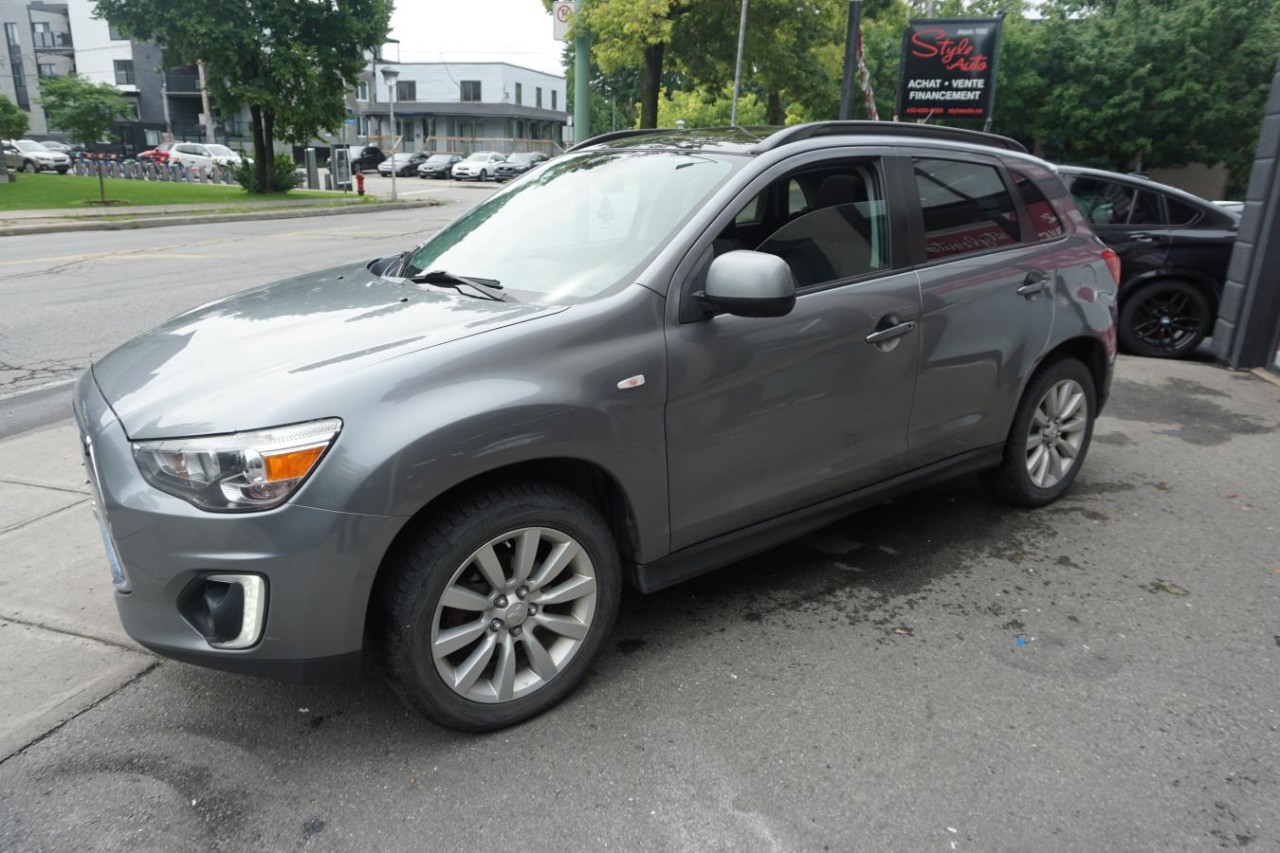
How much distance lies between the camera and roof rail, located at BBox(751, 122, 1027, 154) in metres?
3.45

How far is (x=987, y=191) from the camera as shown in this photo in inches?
163

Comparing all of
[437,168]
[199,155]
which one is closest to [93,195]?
[199,155]

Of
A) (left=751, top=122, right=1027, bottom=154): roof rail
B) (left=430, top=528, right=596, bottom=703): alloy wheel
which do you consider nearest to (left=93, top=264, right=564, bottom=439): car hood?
(left=430, top=528, right=596, bottom=703): alloy wheel

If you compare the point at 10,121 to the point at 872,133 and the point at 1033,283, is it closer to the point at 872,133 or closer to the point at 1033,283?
the point at 872,133

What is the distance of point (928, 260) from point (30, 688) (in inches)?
141

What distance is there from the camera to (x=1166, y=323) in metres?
8.62

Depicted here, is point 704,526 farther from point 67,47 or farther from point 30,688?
point 67,47

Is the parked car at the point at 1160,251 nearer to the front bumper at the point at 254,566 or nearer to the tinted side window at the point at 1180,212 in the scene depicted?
the tinted side window at the point at 1180,212

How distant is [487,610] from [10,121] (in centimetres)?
4443

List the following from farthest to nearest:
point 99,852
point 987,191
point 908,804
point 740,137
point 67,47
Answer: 1. point 67,47
2. point 987,191
3. point 740,137
4. point 908,804
5. point 99,852

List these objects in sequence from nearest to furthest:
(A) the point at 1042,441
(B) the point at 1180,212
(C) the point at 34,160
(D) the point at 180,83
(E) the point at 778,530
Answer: (E) the point at 778,530 < (A) the point at 1042,441 < (B) the point at 1180,212 < (C) the point at 34,160 < (D) the point at 180,83

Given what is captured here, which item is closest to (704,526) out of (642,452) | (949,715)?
(642,452)

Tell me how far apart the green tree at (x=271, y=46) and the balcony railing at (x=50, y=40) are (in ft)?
164

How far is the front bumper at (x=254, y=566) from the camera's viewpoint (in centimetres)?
232
